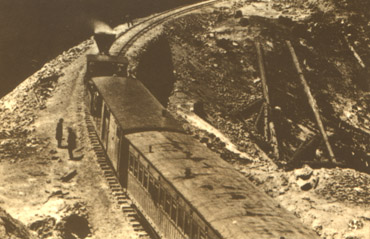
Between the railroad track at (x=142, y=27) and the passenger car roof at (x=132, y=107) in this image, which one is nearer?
the passenger car roof at (x=132, y=107)

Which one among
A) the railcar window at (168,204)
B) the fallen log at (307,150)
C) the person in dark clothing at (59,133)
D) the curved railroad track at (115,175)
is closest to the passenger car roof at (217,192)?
the railcar window at (168,204)

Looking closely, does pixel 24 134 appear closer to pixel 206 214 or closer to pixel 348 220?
pixel 206 214

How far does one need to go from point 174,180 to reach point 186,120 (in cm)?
1096

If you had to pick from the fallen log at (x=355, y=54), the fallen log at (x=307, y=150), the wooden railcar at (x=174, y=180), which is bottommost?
the fallen log at (x=307, y=150)

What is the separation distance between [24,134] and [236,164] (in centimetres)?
1044

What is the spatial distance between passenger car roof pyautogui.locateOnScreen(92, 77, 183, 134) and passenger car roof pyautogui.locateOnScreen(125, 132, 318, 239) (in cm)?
63

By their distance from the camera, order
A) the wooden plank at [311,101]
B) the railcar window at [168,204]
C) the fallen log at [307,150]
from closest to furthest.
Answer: the railcar window at [168,204] → the fallen log at [307,150] → the wooden plank at [311,101]

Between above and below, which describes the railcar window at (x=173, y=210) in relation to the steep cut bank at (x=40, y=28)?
below

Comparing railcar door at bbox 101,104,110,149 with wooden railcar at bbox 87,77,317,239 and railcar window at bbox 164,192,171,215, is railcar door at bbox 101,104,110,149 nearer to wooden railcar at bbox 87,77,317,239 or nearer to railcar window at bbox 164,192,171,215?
wooden railcar at bbox 87,77,317,239

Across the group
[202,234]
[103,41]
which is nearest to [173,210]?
[202,234]

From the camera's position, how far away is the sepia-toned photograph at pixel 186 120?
12.1m

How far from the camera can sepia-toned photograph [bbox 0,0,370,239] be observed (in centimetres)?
1206

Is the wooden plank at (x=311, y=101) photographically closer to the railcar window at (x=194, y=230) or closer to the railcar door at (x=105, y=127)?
the railcar door at (x=105, y=127)

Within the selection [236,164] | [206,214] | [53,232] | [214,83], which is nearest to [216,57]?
[214,83]
